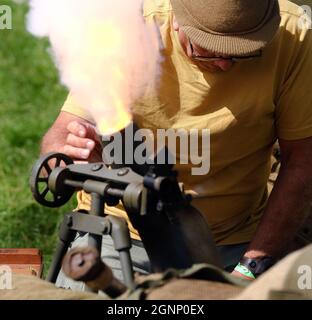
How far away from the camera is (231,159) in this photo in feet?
12.9

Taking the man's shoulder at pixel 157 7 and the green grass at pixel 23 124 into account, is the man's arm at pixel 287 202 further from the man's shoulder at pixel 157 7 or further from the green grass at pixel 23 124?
the green grass at pixel 23 124

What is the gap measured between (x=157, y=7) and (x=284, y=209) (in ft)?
3.24

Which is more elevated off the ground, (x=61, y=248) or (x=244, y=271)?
(x=61, y=248)

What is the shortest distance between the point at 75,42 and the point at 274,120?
3.09 feet

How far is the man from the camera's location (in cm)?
381

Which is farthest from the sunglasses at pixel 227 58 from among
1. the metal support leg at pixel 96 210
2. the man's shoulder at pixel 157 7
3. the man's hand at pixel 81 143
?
the metal support leg at pixel 96 210

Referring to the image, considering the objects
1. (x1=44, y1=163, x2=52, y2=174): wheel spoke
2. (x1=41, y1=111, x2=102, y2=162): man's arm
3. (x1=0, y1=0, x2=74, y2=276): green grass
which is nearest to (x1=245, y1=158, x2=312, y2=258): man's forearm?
(x1=41, y1=111, x2=102, y2=162): man's arm

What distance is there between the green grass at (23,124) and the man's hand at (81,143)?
1.52m

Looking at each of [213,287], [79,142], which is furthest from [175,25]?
[213,287]

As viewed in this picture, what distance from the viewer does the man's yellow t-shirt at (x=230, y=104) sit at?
3.82 metres

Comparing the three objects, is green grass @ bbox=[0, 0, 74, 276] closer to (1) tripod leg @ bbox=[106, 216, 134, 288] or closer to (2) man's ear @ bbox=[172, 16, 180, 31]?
(2) man's ear @ bbox=[172, 16, 180, 31]

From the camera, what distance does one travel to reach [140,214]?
303 centimetres

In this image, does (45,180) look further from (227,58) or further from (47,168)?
(227,58)

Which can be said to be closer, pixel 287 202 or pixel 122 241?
pixel 122 241
